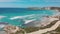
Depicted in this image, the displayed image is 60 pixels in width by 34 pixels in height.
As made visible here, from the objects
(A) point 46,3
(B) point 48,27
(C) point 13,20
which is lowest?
(B) point 48,27

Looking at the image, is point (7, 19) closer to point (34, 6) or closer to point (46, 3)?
point (34, 6)

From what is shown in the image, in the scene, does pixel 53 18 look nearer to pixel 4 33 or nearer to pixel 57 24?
pixel 57 24

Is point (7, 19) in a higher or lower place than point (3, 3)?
lower

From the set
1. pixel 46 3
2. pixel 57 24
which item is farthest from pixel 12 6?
pixel 57 24

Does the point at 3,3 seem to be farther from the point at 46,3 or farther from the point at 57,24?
the point at 57,24

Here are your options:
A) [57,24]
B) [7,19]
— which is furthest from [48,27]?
[7,19]

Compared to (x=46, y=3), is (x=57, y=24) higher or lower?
lower
